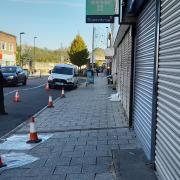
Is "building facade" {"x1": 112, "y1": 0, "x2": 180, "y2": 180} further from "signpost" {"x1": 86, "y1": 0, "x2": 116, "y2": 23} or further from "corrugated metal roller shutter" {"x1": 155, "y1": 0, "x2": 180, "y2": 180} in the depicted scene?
"signpost" {"x1": 86, "y1": 0, "x2": 116, "y2": 23}

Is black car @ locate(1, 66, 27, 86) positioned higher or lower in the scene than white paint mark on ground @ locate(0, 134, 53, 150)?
lower

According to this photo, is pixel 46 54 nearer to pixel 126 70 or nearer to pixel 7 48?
pixel 7 48

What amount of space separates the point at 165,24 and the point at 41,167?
312cm

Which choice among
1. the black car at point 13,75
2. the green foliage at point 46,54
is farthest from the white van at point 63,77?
the green foliage at point 46,54

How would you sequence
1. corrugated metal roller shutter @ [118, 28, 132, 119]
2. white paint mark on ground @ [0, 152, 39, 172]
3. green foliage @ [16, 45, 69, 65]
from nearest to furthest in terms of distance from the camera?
white paint mark on ground @ [0, 152, 39, 172], corrugated metal roller shutter @ [118, 28, 132, 119], green foliage @ [16, 45, 69, 65]

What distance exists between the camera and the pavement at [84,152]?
685 cm

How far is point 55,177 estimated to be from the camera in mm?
6812

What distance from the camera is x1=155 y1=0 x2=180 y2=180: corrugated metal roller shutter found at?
511cm

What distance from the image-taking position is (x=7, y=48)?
270ft

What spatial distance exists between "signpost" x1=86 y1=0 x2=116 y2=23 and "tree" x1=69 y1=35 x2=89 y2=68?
58.0m

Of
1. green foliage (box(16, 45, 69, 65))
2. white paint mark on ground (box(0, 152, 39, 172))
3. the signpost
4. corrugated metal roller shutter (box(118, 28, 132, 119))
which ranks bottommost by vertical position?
green foliage (box(16, 45, 69, 65))

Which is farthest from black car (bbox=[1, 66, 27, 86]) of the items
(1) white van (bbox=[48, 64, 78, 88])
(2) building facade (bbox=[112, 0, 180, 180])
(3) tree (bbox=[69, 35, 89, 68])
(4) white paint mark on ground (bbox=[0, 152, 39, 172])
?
(3) tree (bbox=[69, 35, 89, 68])

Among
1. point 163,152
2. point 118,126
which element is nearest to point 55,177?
point 163,152

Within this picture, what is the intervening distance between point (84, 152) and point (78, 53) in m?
72.3
